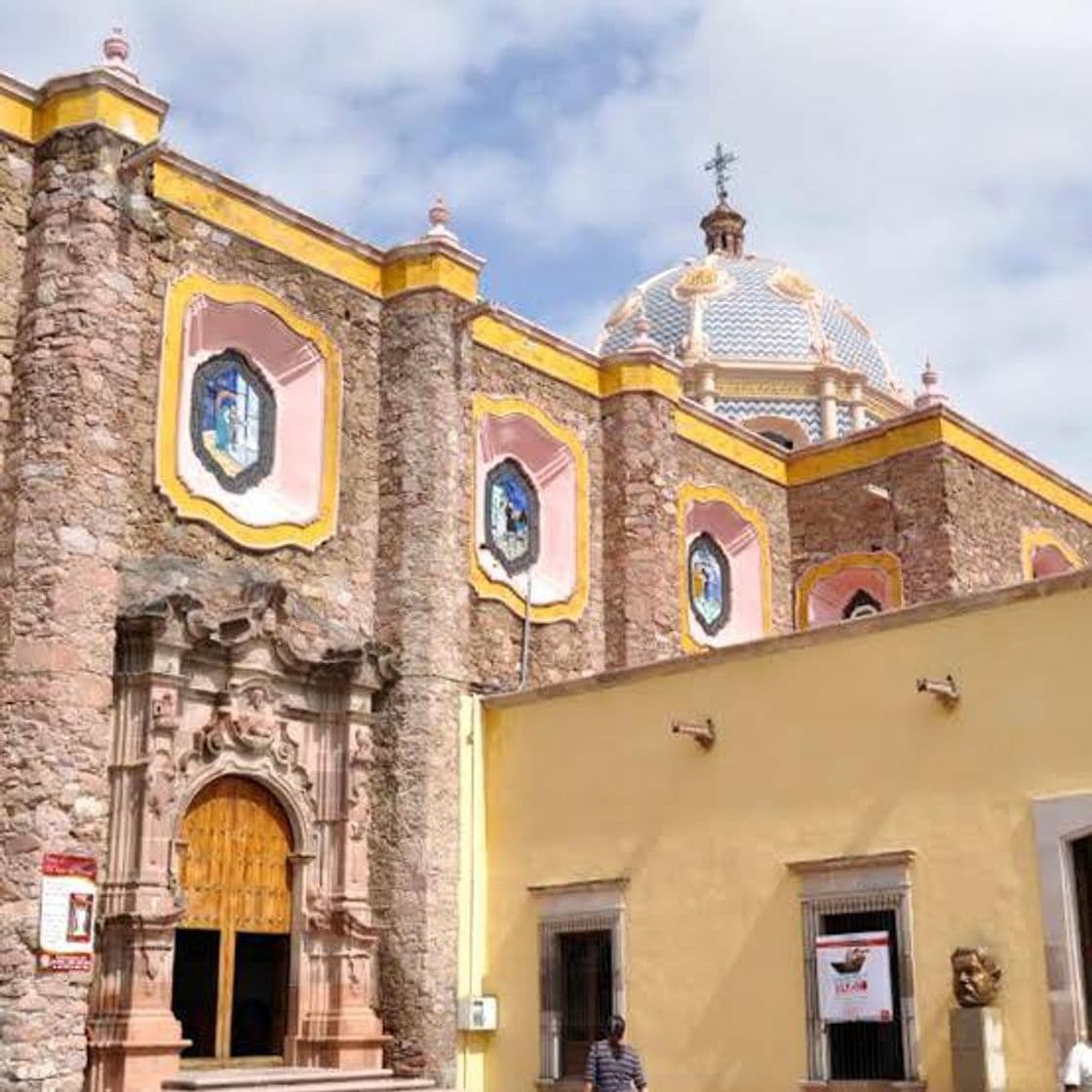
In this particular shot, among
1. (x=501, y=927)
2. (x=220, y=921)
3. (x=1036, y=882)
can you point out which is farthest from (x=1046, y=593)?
(x=220, y=921)

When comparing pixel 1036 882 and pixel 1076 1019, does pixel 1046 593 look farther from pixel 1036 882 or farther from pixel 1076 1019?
pixel 1076 1019

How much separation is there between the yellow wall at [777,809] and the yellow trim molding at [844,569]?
6960mm

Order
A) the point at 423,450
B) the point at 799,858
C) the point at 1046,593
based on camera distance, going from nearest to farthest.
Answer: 1. the point at 1046,593
2. the point at 799,858
3. the point at 423,450

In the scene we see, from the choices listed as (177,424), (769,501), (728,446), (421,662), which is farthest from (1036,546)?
(177,424)

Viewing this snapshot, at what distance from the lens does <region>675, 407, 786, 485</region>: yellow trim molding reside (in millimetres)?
20531

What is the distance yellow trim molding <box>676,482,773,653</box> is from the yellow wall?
3756 millimetres

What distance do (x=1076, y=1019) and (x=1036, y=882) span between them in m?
0.97

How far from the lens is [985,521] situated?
22.0 metres

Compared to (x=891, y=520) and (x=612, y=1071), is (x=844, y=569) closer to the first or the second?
(x=891, y=520)

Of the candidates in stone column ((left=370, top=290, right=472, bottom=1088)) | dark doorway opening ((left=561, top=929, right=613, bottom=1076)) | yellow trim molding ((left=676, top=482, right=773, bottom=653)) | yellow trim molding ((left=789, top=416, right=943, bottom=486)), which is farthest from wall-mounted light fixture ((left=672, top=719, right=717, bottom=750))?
yellow trim molding ((left=789, top=416, right=943, bottom=486))

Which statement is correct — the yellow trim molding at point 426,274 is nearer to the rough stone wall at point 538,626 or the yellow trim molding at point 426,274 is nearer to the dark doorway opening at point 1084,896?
the rough stone wall at point 538,626

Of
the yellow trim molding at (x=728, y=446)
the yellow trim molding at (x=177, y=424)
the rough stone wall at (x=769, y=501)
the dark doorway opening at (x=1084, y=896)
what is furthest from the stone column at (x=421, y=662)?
the dark doorway opening at (x=1084, y=896)

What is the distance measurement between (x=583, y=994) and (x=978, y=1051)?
4.16m

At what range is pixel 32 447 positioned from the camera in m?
13.1
